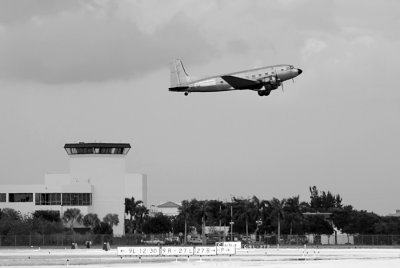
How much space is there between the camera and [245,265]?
3844 inches

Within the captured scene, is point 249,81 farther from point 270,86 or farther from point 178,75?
point 178,75

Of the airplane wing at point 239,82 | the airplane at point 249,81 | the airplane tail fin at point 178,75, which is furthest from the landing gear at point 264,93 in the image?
the airplane tail fin at point 178,75

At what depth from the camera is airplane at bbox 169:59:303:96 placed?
366ft

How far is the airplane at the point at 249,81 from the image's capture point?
11162 cm

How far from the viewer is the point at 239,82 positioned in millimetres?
112500

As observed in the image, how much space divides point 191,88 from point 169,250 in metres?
23.1

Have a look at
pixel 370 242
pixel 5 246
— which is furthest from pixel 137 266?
pixel 370 242

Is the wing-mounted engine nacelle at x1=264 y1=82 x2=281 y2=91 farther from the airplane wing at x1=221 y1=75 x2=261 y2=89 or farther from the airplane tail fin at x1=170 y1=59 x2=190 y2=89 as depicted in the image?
the airplane tail fin at x1=170 y1=59 x2=190 y2=89

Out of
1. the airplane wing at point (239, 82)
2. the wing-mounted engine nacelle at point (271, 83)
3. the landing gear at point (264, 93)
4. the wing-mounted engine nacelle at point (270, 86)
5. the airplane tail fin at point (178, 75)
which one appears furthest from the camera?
the airplane tail fin at point (178, 75)

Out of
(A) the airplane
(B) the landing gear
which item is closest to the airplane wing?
(A) the airplane

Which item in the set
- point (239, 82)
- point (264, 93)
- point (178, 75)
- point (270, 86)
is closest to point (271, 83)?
point (270, 86)

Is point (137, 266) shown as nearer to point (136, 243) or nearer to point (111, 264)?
point (111, 264)

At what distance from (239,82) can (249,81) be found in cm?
203

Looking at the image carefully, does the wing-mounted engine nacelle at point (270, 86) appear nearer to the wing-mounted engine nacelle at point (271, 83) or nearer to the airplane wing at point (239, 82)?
the wing-mounted engine nacelle at point (271, 83)
